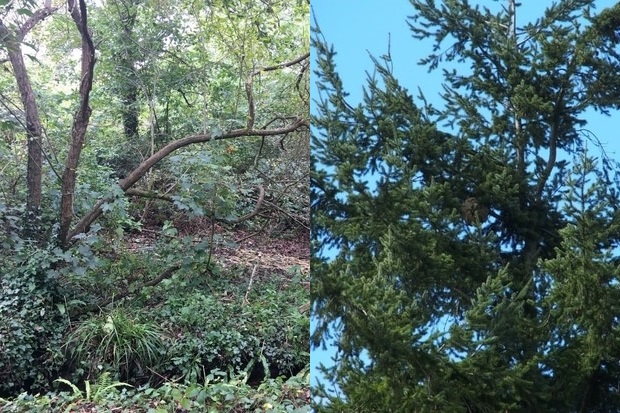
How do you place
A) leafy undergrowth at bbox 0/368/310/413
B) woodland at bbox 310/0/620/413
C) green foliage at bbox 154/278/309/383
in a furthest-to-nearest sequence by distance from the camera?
green foliage at bbox 154/278/309/383
leafy undergrowth at bbox 0/368/310/413
woodland at bbox 310/0/620/413

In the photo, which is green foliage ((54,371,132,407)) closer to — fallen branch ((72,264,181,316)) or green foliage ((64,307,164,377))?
green foliage ((64,307,164,377))

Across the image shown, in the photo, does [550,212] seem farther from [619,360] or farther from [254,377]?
[254,377]

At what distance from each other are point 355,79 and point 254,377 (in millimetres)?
1286

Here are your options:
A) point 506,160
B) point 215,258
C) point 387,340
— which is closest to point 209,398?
point 215,258

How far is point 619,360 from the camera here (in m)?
1.48

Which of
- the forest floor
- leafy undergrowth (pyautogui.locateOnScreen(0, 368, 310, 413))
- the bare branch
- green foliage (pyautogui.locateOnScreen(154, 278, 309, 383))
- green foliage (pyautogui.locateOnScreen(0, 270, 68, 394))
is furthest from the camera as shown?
the forest floor

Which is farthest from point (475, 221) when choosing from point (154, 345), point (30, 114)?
point (30, 114)

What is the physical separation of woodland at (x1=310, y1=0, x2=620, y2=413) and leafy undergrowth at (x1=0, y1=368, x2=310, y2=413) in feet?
2.18

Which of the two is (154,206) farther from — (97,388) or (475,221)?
(475,221)

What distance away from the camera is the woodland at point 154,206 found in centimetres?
245

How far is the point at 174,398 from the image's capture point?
230cm

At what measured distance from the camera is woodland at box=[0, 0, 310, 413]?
2.45 metres

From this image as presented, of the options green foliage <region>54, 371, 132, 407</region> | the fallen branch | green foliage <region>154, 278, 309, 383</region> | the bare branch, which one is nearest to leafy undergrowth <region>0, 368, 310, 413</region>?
green foliage <region>54, 371, 132, 407</region>

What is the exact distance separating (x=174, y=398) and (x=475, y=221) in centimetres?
125
